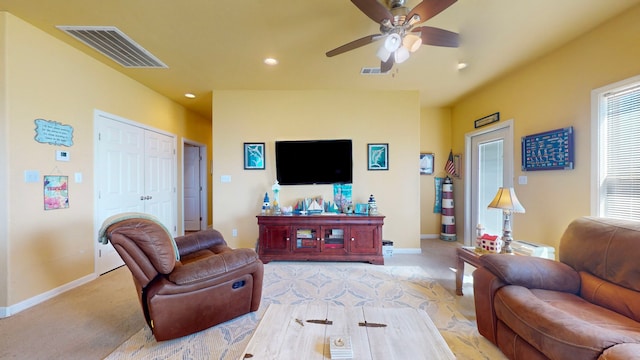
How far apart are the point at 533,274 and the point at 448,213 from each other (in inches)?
124

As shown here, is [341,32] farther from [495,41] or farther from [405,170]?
[405,170]

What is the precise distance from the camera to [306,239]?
3.58 meters

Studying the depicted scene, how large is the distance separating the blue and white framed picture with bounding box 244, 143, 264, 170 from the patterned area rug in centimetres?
162

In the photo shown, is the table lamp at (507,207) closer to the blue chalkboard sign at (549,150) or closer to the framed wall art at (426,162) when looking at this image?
the blue chalkboard sign at (549,150)

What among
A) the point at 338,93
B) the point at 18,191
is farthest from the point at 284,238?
the point at 18,191

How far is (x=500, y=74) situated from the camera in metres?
3.38

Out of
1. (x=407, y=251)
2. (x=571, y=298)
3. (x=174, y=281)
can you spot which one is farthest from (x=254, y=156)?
(x=571, y=298)

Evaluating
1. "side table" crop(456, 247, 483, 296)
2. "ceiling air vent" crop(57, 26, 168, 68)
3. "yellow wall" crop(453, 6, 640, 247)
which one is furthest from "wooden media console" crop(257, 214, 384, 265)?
"ceiling air vent" crop(57, 26, 168, 68)

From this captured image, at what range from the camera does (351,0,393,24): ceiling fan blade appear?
5.40ft

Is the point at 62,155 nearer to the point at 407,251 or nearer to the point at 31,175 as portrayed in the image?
the point at 31,175

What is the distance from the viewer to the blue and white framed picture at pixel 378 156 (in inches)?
159

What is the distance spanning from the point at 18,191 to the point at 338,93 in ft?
13.0

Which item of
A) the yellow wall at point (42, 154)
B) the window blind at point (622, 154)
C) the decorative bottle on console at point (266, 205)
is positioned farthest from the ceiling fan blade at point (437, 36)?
the yellow wall at point (42, 154)

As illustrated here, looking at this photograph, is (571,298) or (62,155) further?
(62,155)
